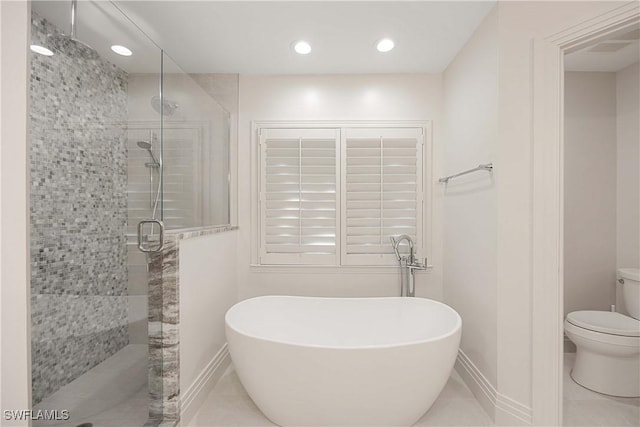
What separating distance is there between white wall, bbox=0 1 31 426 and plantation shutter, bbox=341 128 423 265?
1918 mm

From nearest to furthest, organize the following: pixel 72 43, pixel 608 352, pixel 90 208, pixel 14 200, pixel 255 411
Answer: pixel 14 200, pixel 72 43, pixel 90 208, pixel 255 411, pixel 608 352

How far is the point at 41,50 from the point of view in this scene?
1.24 meters

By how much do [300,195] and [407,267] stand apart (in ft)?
3.55

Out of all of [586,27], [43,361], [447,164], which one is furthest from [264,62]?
[43,361]

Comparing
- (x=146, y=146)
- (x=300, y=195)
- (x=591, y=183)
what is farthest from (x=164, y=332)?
(x=591, y=183)

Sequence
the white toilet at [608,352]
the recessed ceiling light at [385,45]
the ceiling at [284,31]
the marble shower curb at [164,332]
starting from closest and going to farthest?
the marble shower curb at [164,332] < the ceiling at [284,31] < the white toilet at [608,352] < the recessed ceiling light at [385,45]

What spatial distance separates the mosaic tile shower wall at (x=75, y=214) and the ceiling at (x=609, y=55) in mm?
3011

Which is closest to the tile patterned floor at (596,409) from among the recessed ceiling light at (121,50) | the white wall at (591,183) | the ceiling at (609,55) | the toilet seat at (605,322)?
the toilet seat at (605,322)

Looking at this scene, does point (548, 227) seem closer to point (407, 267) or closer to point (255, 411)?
point (407, 267)

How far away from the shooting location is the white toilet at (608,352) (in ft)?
5.90

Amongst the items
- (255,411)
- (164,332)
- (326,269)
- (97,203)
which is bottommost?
(255,411)

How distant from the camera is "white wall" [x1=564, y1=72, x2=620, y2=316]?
2387mm

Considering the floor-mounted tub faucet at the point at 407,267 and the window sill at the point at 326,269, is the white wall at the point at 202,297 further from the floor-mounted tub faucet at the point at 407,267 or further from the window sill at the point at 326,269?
the floor-mounted tub faucet at the point at 407,267

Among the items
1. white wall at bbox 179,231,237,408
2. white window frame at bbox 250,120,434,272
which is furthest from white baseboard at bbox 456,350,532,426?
white wall at bbox 179,231,237,408
